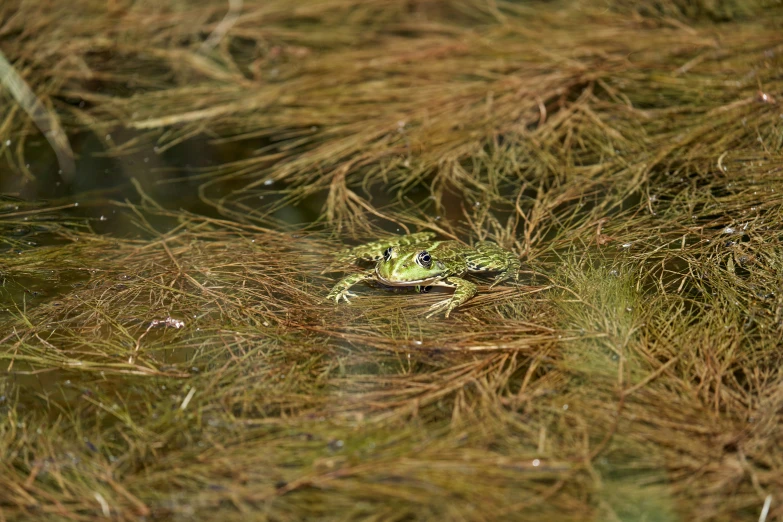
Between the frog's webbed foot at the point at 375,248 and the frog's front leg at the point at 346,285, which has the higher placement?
the frog's webbed foot at the point at 375,248

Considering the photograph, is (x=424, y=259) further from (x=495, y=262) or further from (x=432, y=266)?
(x=495, y=262)

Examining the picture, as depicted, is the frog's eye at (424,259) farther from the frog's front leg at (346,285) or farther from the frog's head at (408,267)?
the frog's front leg at (346,285)

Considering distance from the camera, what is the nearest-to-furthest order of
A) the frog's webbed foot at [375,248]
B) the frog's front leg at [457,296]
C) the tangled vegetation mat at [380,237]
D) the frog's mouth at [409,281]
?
the tangled vegetation mat at [380,237] → the frog's front leg at [457,296] → the frog's mouth at [409,281] → the frog's webbed foot at [375,248]

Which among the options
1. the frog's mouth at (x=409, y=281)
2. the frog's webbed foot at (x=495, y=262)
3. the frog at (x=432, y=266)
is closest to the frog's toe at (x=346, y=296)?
the frog at (x=432, y=266)

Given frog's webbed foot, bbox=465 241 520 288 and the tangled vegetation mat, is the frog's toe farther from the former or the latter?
frog's webbed foot, bbox=465 241 520 288

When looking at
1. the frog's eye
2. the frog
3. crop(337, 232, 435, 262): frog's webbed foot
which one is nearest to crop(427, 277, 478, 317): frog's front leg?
the frog

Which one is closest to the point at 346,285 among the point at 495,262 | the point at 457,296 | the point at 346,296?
the point at 346,296
